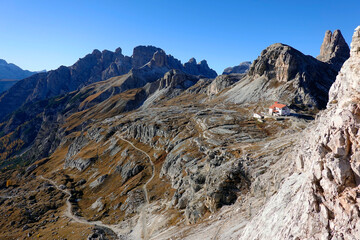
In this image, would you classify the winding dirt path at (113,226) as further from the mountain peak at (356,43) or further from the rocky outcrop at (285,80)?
the rocky outcrop at (285,80)

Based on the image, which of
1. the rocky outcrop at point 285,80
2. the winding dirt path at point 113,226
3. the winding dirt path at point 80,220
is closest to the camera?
the winding dirt path at point 113,226

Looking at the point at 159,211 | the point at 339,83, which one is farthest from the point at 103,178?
the point at 339,83

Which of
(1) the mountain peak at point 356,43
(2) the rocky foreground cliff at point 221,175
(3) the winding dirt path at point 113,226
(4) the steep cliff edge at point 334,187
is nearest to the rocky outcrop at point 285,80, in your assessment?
(2) the rocky foreground cliff at point 221,175

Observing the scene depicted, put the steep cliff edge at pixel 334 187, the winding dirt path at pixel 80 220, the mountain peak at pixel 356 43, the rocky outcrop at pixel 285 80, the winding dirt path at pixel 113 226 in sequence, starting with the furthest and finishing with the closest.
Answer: the rocky outcrop at pixel 285 80
the winding dirt path at pixel 80 220
the winding dirt path at pixel 113 226
the mountain peak at pixel 356 43
the steep cliff edge at pixel 334 187

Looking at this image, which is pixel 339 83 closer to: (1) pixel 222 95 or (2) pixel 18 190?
(1) pixel 222 95

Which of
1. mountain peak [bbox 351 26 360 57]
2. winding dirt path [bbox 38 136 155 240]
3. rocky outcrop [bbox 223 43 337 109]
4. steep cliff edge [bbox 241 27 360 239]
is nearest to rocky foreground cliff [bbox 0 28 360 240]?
steep cliff edge [bbox 241 27 360 239]

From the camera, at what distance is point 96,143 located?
168375 mm

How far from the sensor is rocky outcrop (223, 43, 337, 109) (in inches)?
5069

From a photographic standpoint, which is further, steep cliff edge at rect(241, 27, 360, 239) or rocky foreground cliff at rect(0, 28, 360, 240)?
rocky foreground cliff at rect(0, 28, 360, 240)

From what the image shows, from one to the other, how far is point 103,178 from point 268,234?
10545cm

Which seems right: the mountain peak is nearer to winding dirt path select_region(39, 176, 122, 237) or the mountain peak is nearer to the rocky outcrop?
winding dirt path select_region(39, 176, 122, 237)

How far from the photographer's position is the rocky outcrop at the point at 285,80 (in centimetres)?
12875

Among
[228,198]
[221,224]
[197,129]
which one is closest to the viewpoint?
[221,224]

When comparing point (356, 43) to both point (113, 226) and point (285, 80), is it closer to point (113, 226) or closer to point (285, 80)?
point (113, 226)
